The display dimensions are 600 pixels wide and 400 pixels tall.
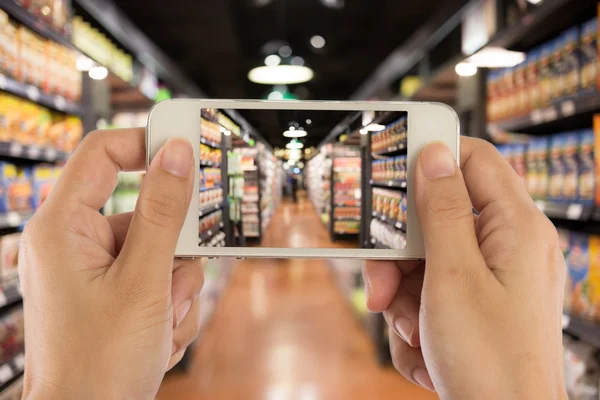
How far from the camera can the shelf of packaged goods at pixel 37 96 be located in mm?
1763

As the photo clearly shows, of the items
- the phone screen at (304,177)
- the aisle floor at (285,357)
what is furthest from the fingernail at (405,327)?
the aisle floor at (285,357)

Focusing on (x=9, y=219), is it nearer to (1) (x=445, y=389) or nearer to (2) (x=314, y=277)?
(1) (x=445, y=389)

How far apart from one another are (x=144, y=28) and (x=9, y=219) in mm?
5131

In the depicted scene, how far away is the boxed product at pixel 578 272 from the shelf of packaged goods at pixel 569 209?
0.11 m

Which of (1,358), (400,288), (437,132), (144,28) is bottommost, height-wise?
(1,358)

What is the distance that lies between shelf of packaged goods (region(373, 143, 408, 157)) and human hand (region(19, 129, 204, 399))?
0.41 meters

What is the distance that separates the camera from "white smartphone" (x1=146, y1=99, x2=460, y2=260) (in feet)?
2.77

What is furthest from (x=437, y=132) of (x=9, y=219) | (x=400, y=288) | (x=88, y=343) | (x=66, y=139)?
(x=66, y=139)

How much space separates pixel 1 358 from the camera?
192 cm

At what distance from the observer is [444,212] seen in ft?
2.41

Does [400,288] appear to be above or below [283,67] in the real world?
below

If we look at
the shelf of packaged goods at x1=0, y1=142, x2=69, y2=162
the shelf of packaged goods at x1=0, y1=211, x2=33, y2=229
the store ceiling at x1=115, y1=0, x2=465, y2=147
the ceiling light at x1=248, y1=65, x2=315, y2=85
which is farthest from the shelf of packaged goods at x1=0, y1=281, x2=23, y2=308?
the ceiling light at x1=248, y1=65, x2=315, y2=85

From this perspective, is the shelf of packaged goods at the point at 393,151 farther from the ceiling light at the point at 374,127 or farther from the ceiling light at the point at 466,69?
the ceiling light at the point at 466,69

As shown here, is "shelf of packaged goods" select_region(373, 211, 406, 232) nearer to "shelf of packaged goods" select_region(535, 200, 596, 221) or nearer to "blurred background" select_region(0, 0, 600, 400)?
"blurred background" select_region(0, 0, 600, 400)
